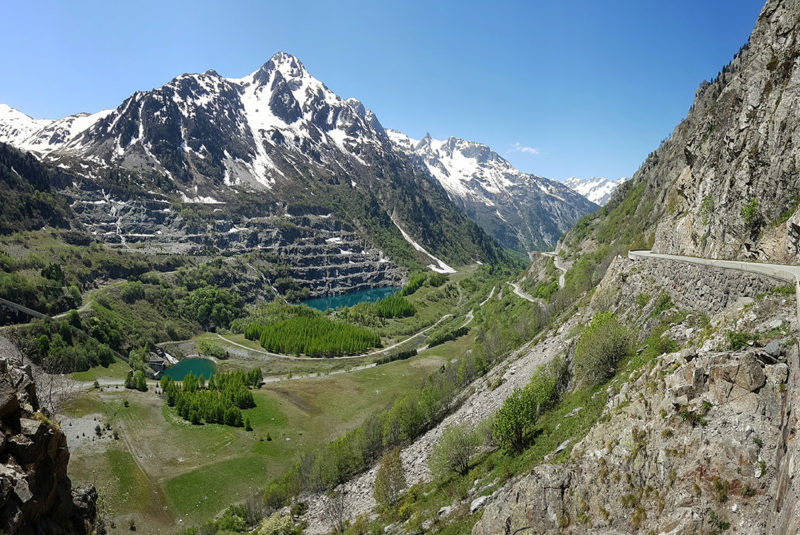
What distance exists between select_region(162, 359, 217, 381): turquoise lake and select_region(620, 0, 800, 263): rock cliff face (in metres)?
145

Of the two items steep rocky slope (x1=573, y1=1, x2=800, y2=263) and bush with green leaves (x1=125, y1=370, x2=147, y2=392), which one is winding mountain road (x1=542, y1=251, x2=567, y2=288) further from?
bush with green leaves (x1=125, y1=370, x2=147, y2=392)

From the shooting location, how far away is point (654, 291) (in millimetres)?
41438

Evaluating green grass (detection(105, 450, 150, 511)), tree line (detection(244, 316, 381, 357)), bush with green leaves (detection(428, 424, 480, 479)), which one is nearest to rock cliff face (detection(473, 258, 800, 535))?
bush with green leaves (detection(428, 424, 480, 479))

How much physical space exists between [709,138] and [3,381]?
89103 mm

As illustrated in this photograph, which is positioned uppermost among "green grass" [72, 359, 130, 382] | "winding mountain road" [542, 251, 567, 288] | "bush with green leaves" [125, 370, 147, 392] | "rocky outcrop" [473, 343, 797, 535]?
"winding mountain road" [542, 251, 567, 288]

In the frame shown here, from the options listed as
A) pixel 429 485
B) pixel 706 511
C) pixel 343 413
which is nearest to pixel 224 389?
pixel 343 413

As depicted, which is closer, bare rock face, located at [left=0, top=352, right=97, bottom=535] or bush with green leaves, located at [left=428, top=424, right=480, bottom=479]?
bare rock face, located at [left=0, top=352, right=97, bottom=535]

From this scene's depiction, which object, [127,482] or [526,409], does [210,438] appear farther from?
[526,409]

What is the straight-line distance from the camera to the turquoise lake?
476ft

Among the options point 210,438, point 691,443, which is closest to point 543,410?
point 691,443

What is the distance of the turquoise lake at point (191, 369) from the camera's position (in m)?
145

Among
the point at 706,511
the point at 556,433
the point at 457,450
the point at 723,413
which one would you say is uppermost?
the point at 723,413

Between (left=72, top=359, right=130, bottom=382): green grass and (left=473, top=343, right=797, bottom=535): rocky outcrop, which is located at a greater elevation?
(left=473, top=343, right=797, bottom=535): rocky outcrop

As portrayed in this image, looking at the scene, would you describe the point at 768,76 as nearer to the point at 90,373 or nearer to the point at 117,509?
the point at 117,509
